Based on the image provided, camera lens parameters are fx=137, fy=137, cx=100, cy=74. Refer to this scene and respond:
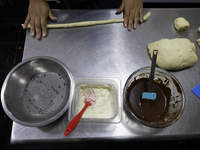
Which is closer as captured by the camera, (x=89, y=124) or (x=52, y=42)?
(x=89, y=124)

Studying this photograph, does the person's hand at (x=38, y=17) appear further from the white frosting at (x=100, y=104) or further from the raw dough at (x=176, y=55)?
the raw dough at (x=176, y=55)

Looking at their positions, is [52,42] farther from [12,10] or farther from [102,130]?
[12,10]

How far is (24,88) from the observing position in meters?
0.88

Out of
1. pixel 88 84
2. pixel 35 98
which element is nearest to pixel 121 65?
pixel 88 84

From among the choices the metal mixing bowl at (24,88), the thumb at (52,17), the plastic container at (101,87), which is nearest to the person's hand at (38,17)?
the thumb at (52,17)

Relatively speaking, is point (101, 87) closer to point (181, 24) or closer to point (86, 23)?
point (86, 23)

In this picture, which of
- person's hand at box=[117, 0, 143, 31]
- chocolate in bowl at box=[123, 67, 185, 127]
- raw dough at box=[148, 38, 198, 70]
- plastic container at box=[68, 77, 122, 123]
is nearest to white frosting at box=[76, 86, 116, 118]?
plastic container at box=[68, 77, 122, 123]

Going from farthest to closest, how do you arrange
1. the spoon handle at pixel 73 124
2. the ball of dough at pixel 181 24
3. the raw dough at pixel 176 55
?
the ball of dough at pixel 181 24, the raw dough at pixel 176 55, the spoon handle at pixel 73 124

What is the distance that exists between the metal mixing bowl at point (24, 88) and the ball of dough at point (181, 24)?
853 mm

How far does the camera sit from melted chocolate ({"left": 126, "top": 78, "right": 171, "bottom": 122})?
750 millimetres

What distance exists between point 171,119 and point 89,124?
0.45 m

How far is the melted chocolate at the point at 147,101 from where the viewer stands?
75cm

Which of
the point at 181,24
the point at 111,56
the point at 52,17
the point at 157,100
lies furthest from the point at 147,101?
the point at 52,17

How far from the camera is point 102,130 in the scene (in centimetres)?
80
